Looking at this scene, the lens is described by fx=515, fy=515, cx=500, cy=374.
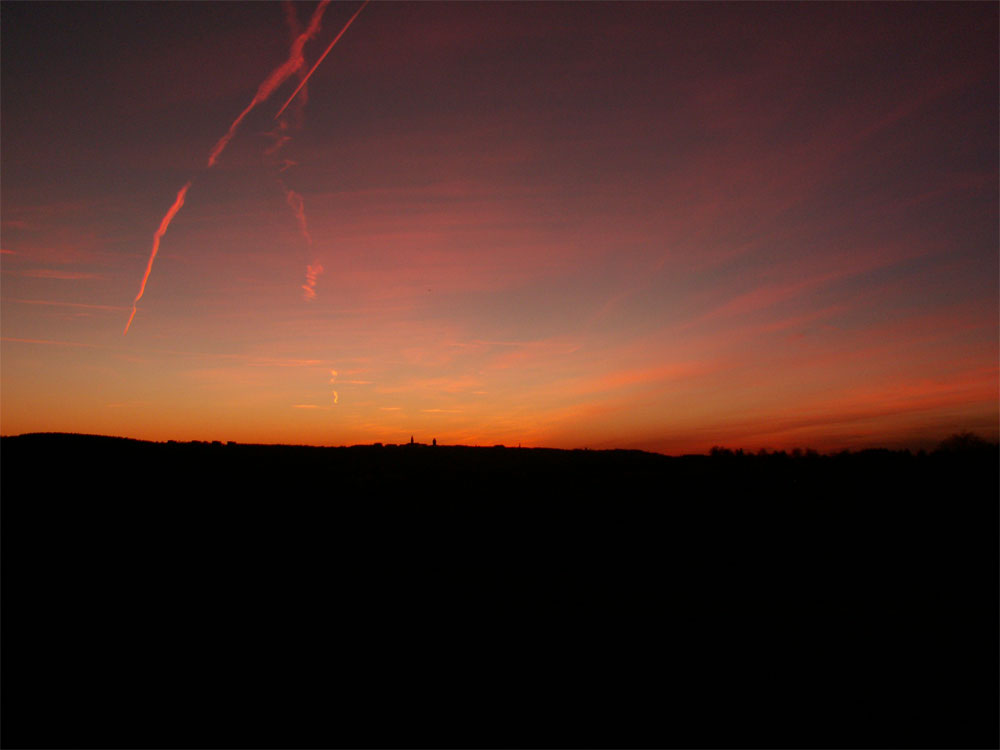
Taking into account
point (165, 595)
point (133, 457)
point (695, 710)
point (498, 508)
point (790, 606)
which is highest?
point (133, 457)

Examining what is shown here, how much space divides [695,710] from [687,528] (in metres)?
6.20

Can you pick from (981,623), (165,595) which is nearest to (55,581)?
(165,595)

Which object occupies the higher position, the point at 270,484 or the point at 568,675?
the point at 270,484

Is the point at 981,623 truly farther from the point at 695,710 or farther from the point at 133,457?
the point at 133,457

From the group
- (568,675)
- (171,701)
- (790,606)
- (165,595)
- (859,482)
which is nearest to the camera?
(171,701)

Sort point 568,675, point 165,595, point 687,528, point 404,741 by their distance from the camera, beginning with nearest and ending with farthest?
1. point 404,741
2. point 568,675
3. point 165,595
4. point 687,528

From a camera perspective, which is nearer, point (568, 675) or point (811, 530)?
point (568, 675)

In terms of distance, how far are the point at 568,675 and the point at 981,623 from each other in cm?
A: 685

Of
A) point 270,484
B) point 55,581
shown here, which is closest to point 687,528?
point 270,484

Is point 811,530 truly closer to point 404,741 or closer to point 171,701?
point 404,741

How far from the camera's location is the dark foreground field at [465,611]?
5.80m

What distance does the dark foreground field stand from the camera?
5797 mm

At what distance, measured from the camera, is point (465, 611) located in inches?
307

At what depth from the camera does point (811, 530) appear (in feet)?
39.3
